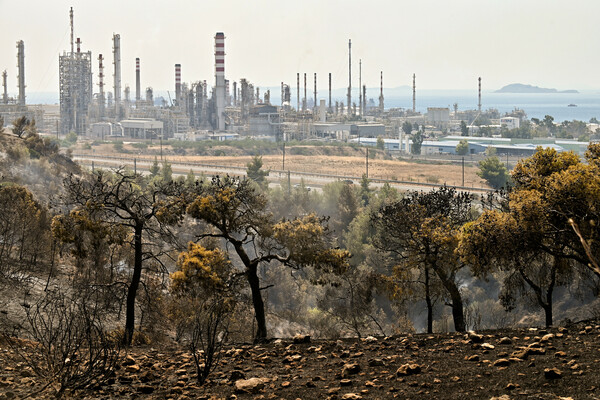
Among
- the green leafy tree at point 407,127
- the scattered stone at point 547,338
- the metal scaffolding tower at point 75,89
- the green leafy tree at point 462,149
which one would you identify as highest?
the metal scaffolding tower at point 75,89

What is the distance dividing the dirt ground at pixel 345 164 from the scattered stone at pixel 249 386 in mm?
33504

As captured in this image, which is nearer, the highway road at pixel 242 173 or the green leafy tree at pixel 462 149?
the highway road at pixel 242 173

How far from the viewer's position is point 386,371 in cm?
434

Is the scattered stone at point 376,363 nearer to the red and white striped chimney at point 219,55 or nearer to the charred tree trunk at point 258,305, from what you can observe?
the charred tree trunk at point 258,305

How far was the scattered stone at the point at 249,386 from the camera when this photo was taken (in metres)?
4.15

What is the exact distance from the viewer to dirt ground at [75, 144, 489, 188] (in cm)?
4084

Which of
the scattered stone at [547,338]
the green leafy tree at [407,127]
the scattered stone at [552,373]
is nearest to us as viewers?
the scattered stone at [552,373]

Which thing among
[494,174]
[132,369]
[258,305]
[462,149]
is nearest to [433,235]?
[258,305]

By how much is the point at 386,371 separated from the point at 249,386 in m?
0.81

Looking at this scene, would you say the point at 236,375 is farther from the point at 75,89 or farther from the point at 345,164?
the point at 75,89

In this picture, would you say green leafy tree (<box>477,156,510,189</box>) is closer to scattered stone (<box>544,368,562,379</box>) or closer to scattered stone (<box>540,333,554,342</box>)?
scattered stone (<box>540,333,554,342</box>)

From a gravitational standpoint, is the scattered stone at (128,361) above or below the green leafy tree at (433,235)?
below

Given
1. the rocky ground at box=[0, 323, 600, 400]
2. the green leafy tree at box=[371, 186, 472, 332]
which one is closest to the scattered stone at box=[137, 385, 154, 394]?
the rocky ground at box=[0, 323, 600, 400]

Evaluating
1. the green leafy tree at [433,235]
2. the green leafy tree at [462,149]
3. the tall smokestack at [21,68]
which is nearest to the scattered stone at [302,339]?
the green leafy tree at [433,235]
